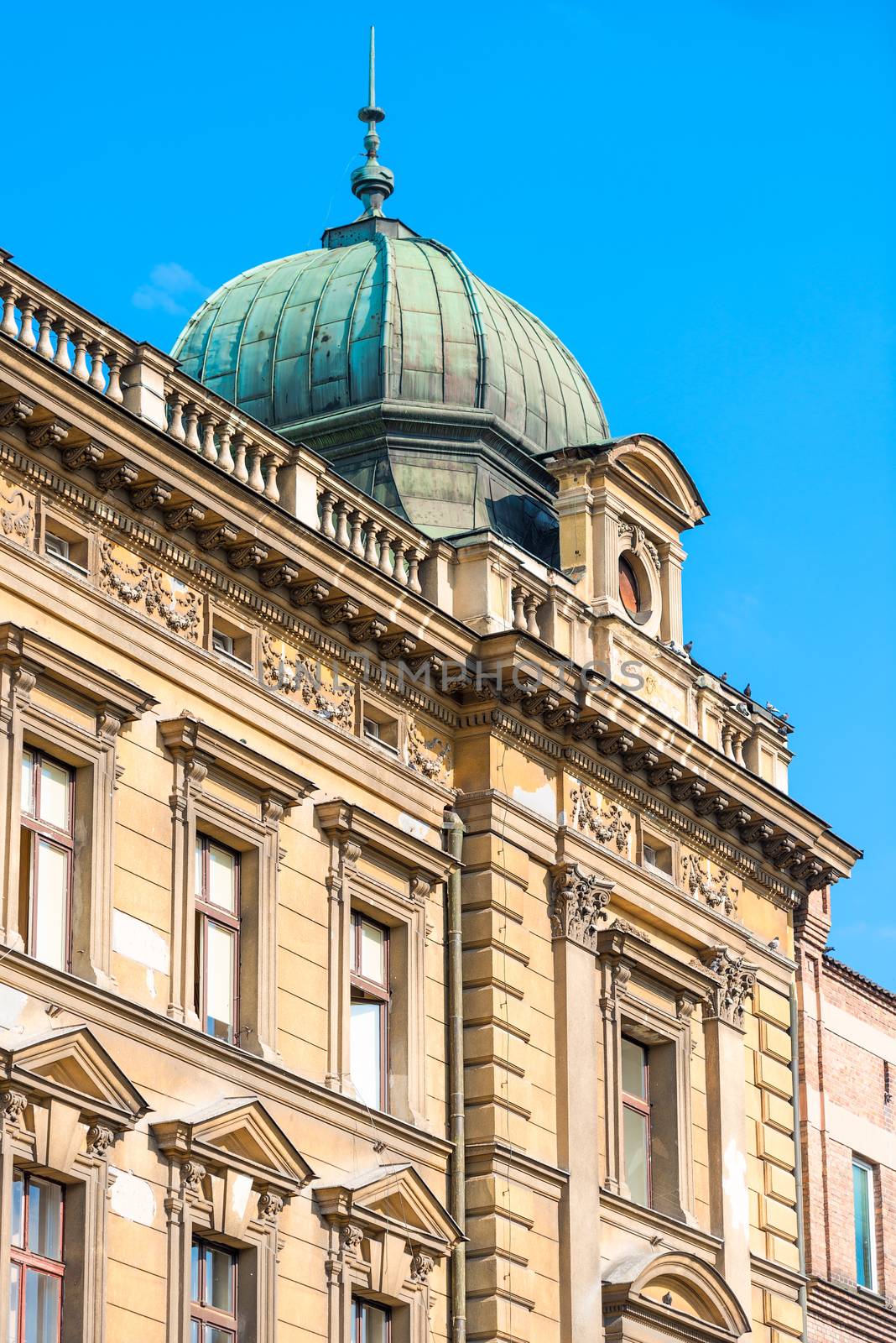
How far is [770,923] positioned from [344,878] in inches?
323

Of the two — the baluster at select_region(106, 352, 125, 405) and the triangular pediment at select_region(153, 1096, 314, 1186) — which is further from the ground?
the baluster at select_region(106, 352, 125, 405)

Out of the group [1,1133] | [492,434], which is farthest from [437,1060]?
[492,434]

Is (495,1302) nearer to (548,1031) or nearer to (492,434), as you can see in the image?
(548,1031)

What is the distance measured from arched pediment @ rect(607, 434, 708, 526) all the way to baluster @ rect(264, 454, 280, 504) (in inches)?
223

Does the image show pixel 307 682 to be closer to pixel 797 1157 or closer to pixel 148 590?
pixel 148 590

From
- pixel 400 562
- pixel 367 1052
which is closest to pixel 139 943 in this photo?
pixel 367 1052

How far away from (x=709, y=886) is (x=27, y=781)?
35.5 ft

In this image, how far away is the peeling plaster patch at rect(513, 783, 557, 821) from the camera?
3048 centimetres

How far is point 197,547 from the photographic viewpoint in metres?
27.1

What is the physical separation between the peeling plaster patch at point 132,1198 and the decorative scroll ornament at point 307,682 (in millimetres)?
5449

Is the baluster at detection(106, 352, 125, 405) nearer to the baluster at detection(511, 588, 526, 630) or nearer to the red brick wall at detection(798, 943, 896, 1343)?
the baluster at detection(511, 588, 526, 630)

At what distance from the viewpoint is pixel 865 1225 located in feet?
133

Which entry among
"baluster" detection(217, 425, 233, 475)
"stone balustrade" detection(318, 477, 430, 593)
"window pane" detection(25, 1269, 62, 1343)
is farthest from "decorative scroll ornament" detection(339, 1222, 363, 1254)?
"baluster" detection(217, 425, 233, 475)

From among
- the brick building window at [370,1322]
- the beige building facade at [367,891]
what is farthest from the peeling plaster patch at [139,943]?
the brick building window at [370,1322]
